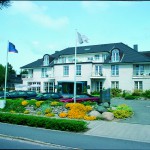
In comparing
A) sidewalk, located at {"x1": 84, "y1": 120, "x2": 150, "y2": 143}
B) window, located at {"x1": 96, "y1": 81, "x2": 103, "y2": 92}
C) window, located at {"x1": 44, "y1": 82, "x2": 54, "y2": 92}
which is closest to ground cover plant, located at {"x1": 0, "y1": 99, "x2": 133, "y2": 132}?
sidewalk, located at {"x1": 84, "y1": 120, "x2": 150, "y2": 143}

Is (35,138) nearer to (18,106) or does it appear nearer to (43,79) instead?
(18,106)

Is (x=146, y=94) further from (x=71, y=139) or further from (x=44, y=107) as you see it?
(x=71, y=139)

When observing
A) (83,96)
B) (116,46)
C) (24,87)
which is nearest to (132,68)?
(116,46)

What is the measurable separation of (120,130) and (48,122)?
13.5 feet

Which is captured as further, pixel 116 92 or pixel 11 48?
pixel 116 92

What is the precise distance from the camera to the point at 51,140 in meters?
11.7

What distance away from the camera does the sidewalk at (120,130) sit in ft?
42.4

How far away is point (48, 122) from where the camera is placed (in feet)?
48.8

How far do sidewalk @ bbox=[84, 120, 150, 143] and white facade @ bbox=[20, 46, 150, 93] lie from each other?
2654 centimetres

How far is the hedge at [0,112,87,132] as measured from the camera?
14059mm

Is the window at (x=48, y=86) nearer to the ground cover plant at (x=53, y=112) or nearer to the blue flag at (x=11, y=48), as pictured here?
the blue flag at (x=11, y=48)

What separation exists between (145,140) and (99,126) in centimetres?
381

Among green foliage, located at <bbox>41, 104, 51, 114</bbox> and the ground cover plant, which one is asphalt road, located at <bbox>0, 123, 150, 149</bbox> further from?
green foliage, located at <bbox>41, 104, 51, 114</bbox>

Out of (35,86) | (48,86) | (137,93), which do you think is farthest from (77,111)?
(35,86)
